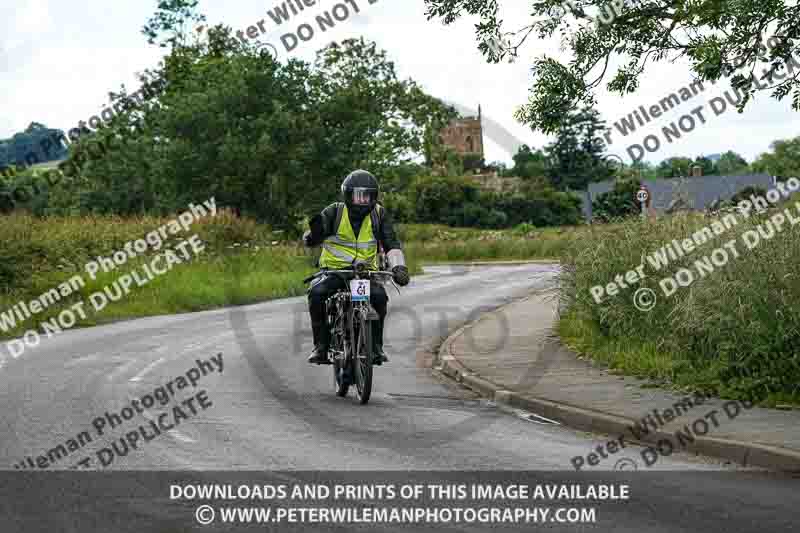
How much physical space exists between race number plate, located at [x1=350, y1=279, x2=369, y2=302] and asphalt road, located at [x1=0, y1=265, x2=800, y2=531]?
1.05 m

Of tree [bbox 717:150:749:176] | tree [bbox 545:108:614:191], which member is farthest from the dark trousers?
tree [bbox 717:150:749:176]

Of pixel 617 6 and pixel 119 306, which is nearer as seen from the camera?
pixel 617 6

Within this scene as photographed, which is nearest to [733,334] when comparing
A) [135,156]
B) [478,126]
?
[135,156]

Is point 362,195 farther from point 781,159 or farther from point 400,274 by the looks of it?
point 781,159

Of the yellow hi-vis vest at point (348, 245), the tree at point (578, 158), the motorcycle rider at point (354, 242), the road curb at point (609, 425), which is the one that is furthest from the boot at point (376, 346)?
the tree at point (578, 158)

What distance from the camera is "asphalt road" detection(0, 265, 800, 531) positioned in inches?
288

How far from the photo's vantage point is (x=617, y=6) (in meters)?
14.7

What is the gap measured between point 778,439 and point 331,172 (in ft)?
130

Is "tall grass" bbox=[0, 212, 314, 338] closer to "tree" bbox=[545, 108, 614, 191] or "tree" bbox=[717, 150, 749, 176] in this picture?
"tree" bbox=[545, 108, 614, 191]

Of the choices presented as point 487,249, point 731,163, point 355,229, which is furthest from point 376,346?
point 731,163

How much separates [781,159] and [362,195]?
14825 centimetres

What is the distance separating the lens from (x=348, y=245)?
11320mm

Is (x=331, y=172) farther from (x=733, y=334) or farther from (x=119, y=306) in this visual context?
(x=733, y=334)

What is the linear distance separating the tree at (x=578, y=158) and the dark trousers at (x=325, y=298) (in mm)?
93454
